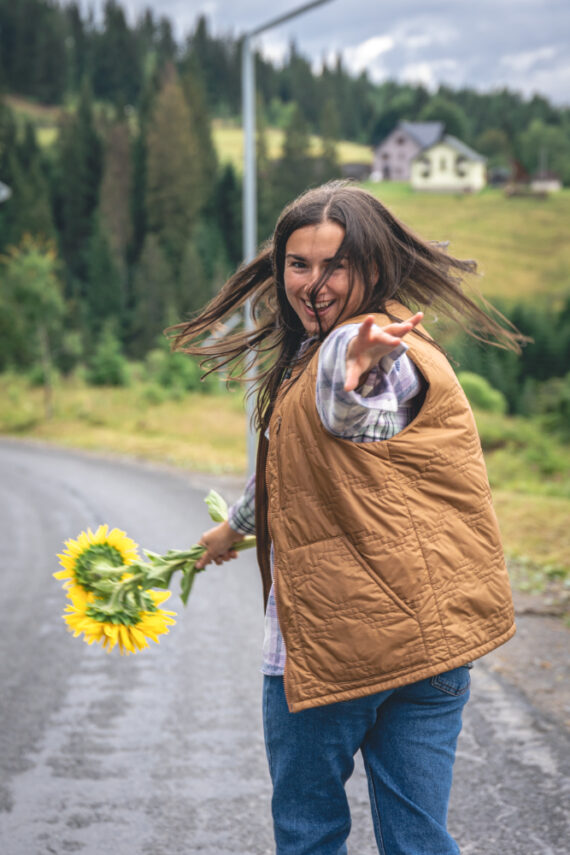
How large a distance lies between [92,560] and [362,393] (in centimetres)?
105

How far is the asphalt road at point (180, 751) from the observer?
3.00 meters

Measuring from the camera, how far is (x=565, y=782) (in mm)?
3322

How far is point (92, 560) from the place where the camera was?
231 cm

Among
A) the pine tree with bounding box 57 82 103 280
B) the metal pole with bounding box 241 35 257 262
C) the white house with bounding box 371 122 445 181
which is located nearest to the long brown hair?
the metal pole with bounding box 241 35 257 262

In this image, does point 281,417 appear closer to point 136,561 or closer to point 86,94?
point 136,561

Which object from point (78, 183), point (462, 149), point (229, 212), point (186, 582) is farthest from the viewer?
point (78, 183)

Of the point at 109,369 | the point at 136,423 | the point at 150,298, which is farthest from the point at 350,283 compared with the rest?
the point at 150,298

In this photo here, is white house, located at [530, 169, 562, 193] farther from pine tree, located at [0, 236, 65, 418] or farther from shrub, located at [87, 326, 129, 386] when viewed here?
pine tree, located at [0, 236, 65, 418]

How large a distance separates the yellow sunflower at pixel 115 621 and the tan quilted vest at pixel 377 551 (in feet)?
2.08

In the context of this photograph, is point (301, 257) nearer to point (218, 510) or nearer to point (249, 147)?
point (218, 510)

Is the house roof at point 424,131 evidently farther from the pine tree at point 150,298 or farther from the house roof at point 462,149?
the pine tree at point 150,298

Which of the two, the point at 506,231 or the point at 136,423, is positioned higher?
the point at 506,231

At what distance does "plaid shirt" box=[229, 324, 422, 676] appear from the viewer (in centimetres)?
157

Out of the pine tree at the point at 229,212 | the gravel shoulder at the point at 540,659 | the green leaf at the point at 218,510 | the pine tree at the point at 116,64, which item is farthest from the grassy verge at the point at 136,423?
the pine tree at the point at 116,64
